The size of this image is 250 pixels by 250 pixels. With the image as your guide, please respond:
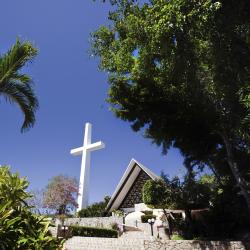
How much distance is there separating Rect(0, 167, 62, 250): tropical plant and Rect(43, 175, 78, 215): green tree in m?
27.0

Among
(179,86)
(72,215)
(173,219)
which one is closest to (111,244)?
(173,219)

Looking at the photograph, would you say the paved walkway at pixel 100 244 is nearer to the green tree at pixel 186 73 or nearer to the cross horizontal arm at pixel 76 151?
the green tree at pixel 186 73

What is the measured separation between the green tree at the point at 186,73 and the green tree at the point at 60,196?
15.3 meters

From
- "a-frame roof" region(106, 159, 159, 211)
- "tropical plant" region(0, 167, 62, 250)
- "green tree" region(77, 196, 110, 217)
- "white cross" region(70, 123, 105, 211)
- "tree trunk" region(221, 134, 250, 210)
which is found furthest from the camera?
"a-frame roof" region(106, 159, 159, 211)

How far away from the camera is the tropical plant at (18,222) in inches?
144

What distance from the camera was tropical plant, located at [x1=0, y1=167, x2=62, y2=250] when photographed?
366 cm

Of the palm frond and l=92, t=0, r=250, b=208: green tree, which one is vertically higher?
l=92, t=0, r=250, b=208: green tree

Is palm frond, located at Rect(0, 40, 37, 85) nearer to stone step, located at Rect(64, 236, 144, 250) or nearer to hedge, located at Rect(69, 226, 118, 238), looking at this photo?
stone step, located at Rect(64, 236, 144, 250)

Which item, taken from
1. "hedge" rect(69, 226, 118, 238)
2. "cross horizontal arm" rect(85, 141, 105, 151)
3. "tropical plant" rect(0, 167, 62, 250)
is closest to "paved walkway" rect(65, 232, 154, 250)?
"hedge" rect(69, 226, 118, 238)

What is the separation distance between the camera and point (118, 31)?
1223 centimetres

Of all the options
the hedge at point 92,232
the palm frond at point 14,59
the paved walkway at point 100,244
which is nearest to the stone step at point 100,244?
the paved walkway at point 100,244

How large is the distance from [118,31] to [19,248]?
10381 mm

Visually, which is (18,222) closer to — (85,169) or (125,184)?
(85,169)

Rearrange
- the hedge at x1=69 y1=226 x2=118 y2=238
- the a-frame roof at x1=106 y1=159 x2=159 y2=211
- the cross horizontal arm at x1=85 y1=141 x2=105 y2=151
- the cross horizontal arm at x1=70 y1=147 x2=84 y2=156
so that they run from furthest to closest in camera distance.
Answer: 1. the a-frame roof at x1=106 y1=159 x2=159 y2=211
2. the cross horizontal arm at x1=70 y1=147 x2=84 y2=156
3. the cross horizontal arm at x1=85 y1=141 x2=105 y2=151
4. the hedge at x1=69 y1=226 x2=118 y2=238
